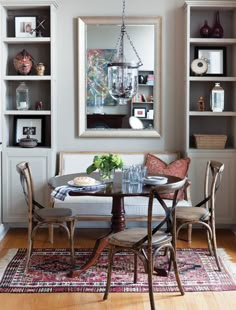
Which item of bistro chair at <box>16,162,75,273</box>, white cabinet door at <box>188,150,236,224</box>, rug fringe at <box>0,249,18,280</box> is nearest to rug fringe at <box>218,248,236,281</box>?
white cabinet door at <box>188,150,236,224</box>

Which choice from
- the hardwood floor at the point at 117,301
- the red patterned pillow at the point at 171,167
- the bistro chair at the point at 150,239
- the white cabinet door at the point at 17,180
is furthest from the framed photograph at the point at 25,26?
the hardwood floor at the point at 117,301

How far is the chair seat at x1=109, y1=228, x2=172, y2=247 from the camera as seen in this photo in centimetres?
353

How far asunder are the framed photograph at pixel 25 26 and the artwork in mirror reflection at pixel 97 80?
0.63m

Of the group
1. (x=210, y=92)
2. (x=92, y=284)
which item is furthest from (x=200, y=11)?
(x=92, y=284)

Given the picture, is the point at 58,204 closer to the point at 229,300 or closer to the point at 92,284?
the point at 92,284

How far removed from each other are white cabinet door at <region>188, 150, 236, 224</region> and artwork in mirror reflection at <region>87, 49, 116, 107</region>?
3.49ft

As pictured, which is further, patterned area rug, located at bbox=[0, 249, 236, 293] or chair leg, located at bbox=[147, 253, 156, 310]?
patterned area rug, located at bbox=[0, 249, 236, 293]

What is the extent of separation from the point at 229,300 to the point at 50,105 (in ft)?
9.48

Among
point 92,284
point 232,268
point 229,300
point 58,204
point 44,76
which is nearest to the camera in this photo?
point 229,300

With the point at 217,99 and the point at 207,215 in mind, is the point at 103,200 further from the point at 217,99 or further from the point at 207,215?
the point at 217,99

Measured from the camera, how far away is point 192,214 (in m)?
4.35

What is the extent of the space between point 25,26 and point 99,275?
9.13 feet

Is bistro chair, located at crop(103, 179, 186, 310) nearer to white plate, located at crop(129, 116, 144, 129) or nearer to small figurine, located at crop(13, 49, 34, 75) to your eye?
white plate, located at crop(129, 116, 144, 129)

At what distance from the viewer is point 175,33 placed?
5.60m
